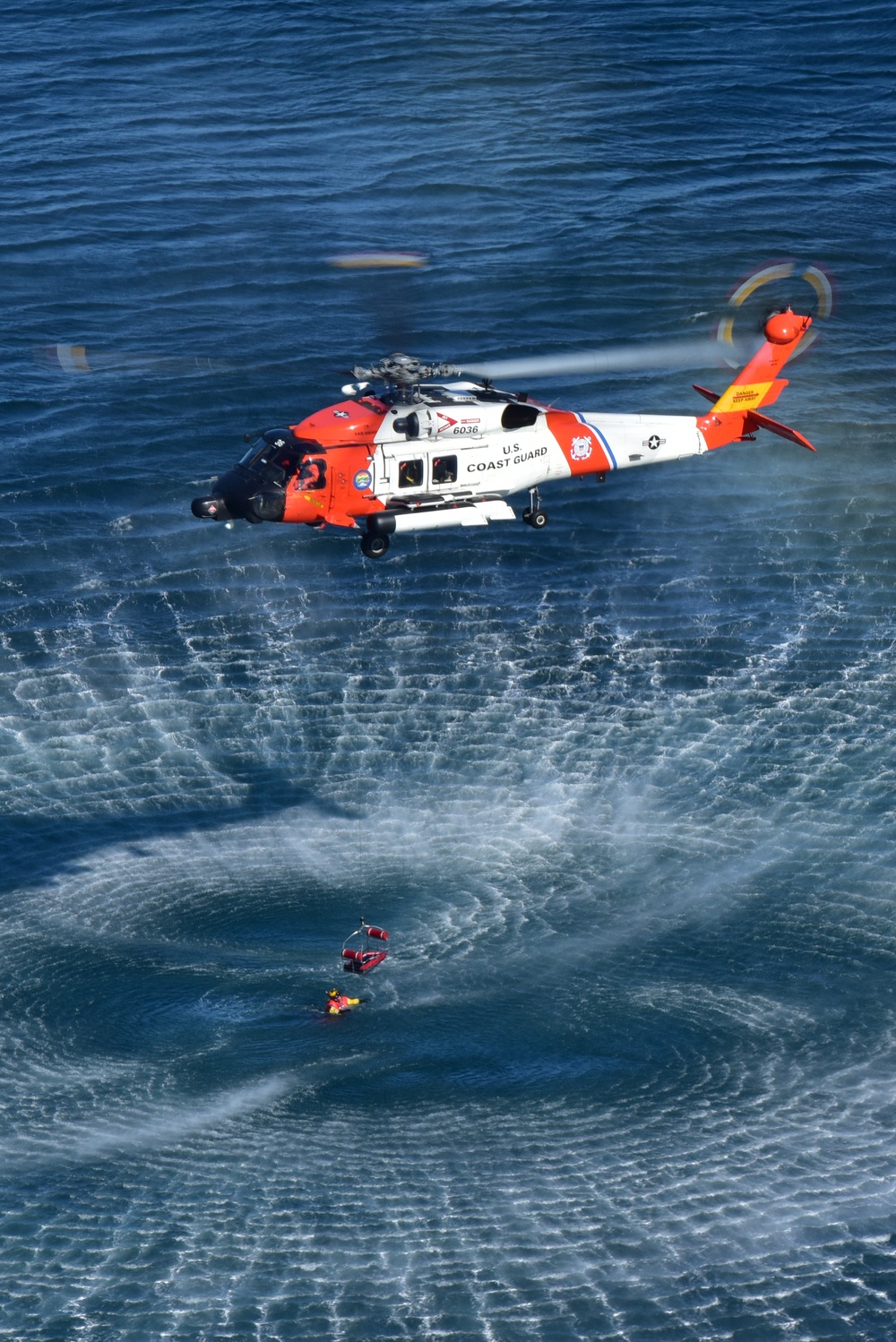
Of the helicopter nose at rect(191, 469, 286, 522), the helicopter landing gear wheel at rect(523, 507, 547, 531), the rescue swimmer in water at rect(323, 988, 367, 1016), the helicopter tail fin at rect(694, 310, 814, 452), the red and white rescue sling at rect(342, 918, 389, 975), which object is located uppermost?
the helicopter tail fin at rect(694, 310, 814, 452)

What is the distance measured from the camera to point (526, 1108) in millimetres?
48500

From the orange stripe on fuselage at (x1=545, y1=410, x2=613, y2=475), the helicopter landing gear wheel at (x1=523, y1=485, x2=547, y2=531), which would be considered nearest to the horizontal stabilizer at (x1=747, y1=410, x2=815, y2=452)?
the orange stripe on fuselage at (x1=545, y1=410, x2=613, y2=475)

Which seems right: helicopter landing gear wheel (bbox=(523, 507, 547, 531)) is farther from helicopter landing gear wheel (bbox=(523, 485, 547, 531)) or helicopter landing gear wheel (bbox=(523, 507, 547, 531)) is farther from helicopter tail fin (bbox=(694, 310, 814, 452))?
helicopter tail fin (bbox=(694, 310, 814, 452))

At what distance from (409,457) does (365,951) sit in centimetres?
1849

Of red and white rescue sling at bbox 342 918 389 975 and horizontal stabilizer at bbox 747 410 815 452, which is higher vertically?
horizontal stabilizer at bbox 747 410 815 452

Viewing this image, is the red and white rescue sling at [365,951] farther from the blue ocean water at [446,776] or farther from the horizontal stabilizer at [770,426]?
the horizontal stabilizer at [770,426]

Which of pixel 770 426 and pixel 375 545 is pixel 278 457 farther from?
pixel 770 426

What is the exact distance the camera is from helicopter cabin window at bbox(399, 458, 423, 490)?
144ft

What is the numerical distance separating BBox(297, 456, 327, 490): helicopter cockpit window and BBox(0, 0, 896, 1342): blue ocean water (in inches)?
654

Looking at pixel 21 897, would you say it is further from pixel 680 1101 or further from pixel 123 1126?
pixel 680 1101

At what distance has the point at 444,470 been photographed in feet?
146

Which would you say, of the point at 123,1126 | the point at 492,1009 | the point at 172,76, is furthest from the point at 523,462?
the point at 172,76

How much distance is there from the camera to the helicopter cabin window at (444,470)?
4431 cm

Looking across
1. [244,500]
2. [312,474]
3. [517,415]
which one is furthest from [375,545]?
[517,415]
